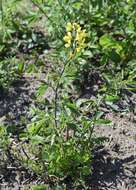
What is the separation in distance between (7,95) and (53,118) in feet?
3.17

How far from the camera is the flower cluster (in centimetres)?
293

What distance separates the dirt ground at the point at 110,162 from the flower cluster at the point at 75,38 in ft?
2.92

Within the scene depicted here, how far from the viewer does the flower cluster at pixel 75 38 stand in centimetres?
293

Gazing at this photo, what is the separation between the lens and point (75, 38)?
2.98 metres

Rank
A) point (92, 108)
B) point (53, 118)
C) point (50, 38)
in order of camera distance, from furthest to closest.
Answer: point (50, 38)
point (92, 108)
point (53, 118)

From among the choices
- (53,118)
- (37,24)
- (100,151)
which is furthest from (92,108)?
(37,24)

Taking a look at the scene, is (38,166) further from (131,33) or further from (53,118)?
(131,33)

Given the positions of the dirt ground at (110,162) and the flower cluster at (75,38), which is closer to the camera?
the flower cluster at (75,38)

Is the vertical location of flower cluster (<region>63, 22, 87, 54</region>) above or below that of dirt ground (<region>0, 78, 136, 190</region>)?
above

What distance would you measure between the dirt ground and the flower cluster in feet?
2.92

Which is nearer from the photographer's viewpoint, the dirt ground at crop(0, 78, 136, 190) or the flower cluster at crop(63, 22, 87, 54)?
the flower cluster at crop(63, 22, 87, 54)

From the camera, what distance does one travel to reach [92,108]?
382cm

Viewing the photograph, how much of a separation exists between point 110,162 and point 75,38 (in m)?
1.00

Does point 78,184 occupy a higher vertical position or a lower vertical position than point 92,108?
lower
